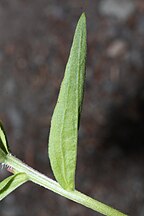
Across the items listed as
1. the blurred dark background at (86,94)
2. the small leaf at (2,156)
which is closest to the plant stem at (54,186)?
the small leaf at (2,156)

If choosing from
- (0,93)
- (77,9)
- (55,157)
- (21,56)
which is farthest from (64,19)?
(55,157)

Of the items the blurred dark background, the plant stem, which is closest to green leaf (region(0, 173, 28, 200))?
the plant stem

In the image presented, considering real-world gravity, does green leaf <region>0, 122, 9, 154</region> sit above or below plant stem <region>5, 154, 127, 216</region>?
above

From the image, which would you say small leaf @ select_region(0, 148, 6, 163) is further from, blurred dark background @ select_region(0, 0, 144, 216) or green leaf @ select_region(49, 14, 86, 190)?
blurred dark background @ select_region(0, 0, 144, 216)

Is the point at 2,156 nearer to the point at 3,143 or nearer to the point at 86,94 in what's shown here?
the point at 3,143

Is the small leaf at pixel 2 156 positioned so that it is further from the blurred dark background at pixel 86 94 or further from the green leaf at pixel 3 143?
the blurred dark background at pixel 86 94
